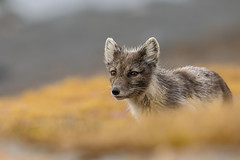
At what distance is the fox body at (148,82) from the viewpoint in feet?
36.5

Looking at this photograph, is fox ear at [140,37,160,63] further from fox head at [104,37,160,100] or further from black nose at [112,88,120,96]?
black nose at [112,88,120,96]

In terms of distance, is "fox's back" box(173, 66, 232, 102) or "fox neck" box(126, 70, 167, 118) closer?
"fox neck" box(126, 70, 167, 118)

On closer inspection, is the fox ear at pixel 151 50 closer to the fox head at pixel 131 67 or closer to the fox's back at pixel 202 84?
the fox head at pixel 131 67

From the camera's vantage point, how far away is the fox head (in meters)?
11.0

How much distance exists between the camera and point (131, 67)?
11.3 m

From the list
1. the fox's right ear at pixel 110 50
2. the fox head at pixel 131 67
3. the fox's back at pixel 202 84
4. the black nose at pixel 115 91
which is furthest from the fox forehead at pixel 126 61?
the fox's back at pixel 202 84

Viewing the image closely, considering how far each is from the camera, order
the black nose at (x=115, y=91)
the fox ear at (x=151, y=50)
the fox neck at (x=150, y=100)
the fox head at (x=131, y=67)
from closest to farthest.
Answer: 1. the black nose at (x=115, y=91)
2. the fox head at (x=131, y=67)
3. the fox neck at (x=150, y=100)
4. the fox ear at (x=151, y=50)

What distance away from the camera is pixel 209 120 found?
21.1 feet

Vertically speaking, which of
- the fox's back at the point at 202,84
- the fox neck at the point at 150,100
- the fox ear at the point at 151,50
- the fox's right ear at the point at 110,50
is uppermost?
the fox's right ear at the point at 110,50

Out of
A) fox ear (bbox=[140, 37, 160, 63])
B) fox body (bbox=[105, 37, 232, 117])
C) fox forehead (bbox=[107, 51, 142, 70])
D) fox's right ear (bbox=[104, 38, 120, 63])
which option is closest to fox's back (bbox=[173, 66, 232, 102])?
fox body (bbox=[105, 37, 232, 117])

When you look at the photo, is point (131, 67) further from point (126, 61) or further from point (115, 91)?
point (115, 91)

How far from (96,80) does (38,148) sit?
108ft

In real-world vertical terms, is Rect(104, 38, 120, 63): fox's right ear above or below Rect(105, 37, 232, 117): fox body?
above

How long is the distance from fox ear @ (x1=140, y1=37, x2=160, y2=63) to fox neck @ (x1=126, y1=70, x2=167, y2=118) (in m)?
0.61
